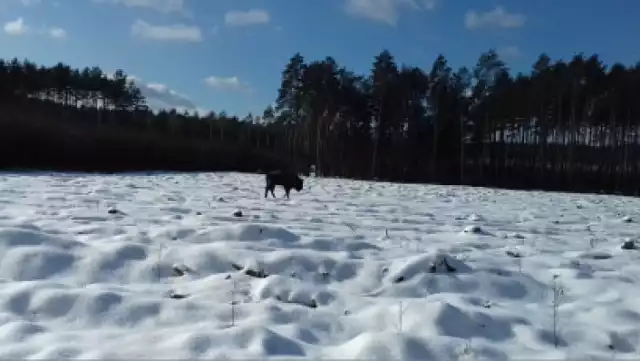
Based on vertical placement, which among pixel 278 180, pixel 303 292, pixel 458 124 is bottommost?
pixel 303 292

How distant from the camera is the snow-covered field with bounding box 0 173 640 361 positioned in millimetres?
3334

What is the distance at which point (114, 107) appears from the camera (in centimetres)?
7419

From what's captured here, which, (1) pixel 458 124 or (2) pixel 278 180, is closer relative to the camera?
(2) pixel 278 180

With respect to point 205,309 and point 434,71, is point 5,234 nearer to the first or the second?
point 205,309

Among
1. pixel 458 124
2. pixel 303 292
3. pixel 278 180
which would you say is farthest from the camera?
pixel 458 124

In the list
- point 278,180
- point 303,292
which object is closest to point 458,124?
point 278,180

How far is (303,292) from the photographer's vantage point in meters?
4.37

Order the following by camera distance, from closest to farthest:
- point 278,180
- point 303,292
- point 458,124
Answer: point 303,292 → point 278,180 → point 458,124

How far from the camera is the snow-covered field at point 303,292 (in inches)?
131

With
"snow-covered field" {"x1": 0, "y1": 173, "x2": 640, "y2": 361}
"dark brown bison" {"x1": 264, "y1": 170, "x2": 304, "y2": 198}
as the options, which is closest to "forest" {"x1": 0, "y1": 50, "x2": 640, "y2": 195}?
"dark brown bison" {"x1": 264, "y1": 170, "x2": 304, "y2": 198}

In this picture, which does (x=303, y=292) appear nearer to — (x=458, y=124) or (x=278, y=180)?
(x=278, y=180)

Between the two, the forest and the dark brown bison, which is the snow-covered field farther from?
the forest

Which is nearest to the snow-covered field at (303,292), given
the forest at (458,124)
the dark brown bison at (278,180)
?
the dark brown bison at (278,180)

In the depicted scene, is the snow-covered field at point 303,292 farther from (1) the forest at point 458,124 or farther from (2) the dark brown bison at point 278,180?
(1) the forest at point 458,124
